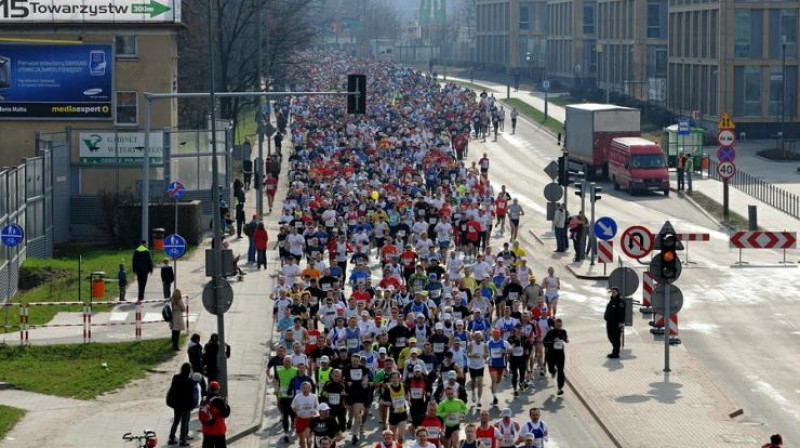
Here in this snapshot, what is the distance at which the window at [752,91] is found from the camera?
80.4m

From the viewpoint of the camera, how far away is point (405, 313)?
29.3 m

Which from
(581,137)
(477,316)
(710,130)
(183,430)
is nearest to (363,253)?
(477,316)

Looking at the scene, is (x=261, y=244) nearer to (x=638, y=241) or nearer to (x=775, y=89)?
(x=638, y=241)

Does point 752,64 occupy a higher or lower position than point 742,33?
lower

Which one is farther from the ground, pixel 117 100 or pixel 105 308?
pixel 117 100

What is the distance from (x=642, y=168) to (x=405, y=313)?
104 ft

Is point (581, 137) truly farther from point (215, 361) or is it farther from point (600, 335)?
point (215, 361)

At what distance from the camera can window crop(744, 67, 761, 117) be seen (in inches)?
3167

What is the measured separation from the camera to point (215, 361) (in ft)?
86.9

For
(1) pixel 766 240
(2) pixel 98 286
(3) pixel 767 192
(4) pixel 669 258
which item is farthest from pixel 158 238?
(3) pixel 767 192

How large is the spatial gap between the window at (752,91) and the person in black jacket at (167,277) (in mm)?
49261

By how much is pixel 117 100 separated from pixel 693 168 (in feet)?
83.2

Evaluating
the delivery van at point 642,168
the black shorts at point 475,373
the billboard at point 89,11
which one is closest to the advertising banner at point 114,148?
the billboard at point 89,11

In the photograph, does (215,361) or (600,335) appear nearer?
(215,361)
